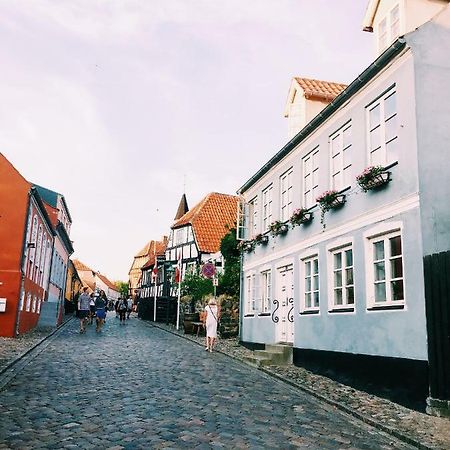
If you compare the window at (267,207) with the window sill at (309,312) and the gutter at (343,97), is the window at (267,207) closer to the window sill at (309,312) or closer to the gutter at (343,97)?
the gutter at (343,97)

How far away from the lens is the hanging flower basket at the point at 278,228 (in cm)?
1586

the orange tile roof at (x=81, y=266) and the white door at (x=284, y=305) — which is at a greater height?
the orange tile roof at (x=81, y=266)

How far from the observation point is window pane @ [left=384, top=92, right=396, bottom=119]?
10.5m

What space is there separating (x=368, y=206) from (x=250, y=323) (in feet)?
29.7

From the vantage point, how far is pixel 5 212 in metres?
19.9

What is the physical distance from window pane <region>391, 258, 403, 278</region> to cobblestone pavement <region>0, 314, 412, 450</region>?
2.76 m

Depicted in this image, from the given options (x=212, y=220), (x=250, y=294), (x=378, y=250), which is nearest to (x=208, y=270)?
(x=250, y=294)

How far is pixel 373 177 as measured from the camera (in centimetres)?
1038

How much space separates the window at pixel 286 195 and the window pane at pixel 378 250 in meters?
5.12

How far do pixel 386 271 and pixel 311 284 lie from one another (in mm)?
3884

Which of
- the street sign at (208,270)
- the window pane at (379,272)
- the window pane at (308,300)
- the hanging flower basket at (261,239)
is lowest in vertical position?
the window pane at (308,300)

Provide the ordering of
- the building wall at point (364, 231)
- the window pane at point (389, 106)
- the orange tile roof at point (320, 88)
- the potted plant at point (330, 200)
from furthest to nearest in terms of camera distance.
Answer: the orange tile roof at point (320, 88) → the potted plant at point (330, 200) → the window pane at point (389, 106) → the building wall at point (364, 231)

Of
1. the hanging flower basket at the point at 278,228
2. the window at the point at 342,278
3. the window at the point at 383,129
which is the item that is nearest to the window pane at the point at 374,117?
the window at the point at 383,129

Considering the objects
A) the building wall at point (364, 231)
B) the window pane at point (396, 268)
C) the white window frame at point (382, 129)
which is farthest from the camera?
the white window frame at point (382, 129)
